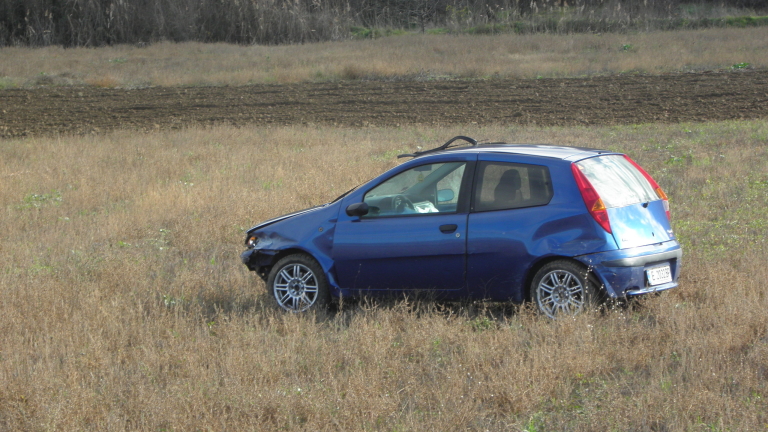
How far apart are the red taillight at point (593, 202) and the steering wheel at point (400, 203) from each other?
1.50 meters

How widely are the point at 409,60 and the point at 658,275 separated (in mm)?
26906

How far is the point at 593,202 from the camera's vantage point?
241 inches

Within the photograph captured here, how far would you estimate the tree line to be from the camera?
147 feet

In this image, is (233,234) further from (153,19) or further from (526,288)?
(153,19)

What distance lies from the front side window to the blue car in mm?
11

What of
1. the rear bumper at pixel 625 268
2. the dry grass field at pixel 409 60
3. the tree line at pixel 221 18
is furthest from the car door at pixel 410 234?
the tree line at pixel 221 18

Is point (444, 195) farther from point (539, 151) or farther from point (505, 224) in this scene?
point (539, 151)

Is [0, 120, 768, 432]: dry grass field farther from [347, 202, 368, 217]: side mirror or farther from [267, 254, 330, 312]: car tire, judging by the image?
[347, 202, 368, 217]: side mirror

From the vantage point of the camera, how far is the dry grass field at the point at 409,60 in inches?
1153

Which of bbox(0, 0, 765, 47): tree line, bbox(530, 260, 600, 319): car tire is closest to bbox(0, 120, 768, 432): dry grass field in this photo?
bbox(530, 260, 600, 319): car tire

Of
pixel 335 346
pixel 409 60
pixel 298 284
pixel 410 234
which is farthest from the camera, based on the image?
pixel 409 60

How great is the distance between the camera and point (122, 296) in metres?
7.62

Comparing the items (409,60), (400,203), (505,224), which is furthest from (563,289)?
(409,60)

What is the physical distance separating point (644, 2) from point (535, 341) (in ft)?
149
